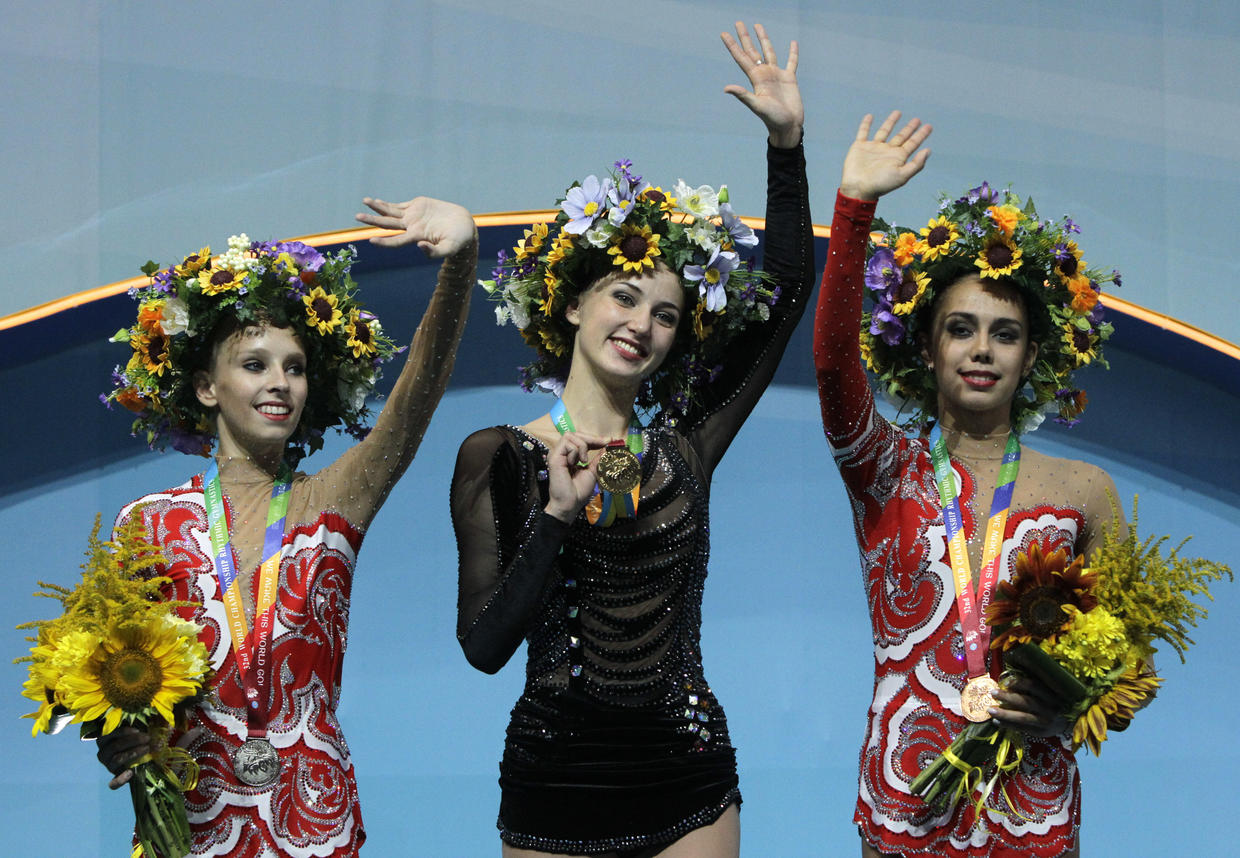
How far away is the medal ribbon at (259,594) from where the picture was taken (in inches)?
144

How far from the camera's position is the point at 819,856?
595 cm

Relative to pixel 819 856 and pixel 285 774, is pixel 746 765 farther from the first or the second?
pixel 285 774

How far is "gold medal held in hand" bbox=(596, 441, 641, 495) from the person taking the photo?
349 centimetres

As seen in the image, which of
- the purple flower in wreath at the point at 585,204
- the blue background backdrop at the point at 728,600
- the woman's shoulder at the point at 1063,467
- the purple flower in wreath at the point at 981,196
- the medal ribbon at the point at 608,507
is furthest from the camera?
the blue background backdrop at the point at 728,600

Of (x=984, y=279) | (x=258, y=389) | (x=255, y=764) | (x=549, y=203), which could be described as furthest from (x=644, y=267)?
(x=549, y=203)

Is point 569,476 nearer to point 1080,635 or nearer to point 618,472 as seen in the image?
point 618,472

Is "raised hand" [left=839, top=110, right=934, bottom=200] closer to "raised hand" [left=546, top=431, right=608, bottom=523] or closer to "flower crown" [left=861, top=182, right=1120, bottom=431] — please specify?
"flower crown" [left=861, top=182, right=1120, bottom=431]

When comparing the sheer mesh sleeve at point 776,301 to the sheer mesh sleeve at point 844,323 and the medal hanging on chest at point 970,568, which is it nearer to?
the sheer mesh sleeve at point 844,323

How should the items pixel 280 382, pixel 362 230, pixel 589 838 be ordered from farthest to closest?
pixel 362 230, pixel 280 382, pixel 589 838

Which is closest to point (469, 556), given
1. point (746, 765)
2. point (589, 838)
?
point (589, 838)

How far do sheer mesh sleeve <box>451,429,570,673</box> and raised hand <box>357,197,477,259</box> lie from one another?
433 mm

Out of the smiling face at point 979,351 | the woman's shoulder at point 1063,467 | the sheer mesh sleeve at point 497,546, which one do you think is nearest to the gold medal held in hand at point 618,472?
the sheer mesh sleeve at point 497,546

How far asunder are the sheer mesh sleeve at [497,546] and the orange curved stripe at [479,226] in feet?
6.32

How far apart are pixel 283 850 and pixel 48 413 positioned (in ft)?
8.76
